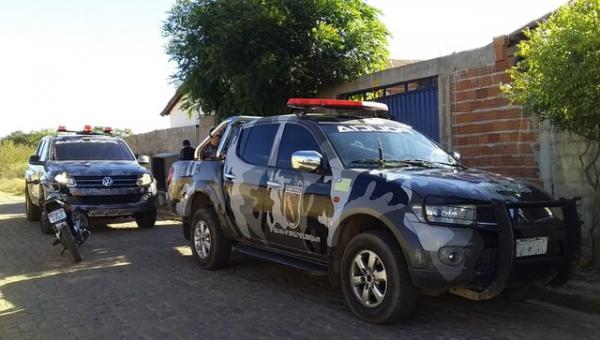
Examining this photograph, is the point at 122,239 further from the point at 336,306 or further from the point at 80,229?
the point at 336,306

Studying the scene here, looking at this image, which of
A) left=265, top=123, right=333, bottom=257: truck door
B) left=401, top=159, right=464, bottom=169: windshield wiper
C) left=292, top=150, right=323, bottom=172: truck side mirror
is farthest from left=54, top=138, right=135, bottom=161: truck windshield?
left=401, top=159, right=464, bottom=169: windshield wiper

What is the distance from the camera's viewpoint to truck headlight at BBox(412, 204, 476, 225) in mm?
4586

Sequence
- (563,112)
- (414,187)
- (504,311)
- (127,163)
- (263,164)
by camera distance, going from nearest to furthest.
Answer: (414,187), (504,311), (563,112), (263,164), (127,163)

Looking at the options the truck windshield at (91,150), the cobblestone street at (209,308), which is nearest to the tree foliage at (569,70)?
the cobblestone street at (209,308)

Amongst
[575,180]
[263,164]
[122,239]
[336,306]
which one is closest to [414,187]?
[336,306]

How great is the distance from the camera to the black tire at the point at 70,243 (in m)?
8.14

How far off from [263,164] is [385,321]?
236 centimetres

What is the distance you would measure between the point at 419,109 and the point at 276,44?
324 centimetres

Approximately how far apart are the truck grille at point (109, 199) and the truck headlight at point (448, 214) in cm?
765

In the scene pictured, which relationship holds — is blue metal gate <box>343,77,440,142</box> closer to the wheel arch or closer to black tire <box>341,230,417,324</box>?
the wheel arch

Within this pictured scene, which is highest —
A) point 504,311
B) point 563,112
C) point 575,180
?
point 563,112

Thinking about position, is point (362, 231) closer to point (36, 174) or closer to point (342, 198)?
point (342, 198)

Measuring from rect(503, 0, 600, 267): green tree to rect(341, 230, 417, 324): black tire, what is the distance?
2.42 m

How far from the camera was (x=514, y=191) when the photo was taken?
498cm
